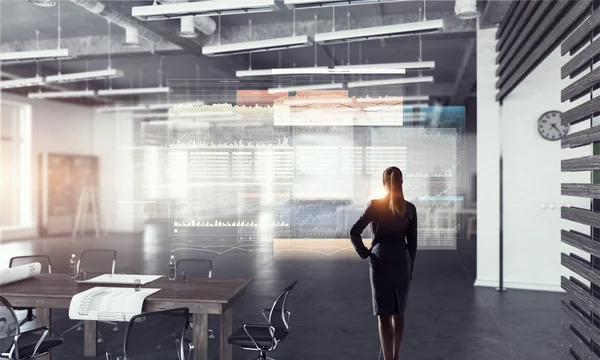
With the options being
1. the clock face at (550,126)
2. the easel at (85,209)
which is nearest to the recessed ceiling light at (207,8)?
the clock face at (550,126)

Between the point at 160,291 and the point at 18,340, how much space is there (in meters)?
0.97

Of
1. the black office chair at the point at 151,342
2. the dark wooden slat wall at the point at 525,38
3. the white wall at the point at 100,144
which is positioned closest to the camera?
the black office chair at the point at 151,342

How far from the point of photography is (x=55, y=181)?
1376cm

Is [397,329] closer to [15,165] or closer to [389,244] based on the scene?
[389,244]

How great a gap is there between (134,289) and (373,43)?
594 centimetres

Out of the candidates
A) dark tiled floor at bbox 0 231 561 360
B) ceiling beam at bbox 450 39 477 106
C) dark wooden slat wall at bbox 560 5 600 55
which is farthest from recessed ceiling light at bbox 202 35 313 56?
dark wooden slat wall at bbox 560 5 600 55

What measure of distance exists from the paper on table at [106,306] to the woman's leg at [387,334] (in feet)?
5.68

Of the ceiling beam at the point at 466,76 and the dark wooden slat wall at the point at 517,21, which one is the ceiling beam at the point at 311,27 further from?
the dark wooden slat wall at the point at 517,21

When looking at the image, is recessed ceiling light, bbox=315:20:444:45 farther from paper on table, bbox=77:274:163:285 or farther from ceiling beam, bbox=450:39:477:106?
paper on table, bbox=77:274:163:285

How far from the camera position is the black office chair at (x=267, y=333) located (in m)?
3.69

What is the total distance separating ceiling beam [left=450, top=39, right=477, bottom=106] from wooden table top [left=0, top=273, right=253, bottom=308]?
4.84 m

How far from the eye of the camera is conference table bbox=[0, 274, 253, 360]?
3.78 metres

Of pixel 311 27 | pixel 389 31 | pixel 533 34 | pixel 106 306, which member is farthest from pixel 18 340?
pixel 311 27

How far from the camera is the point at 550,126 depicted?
23.5ft
